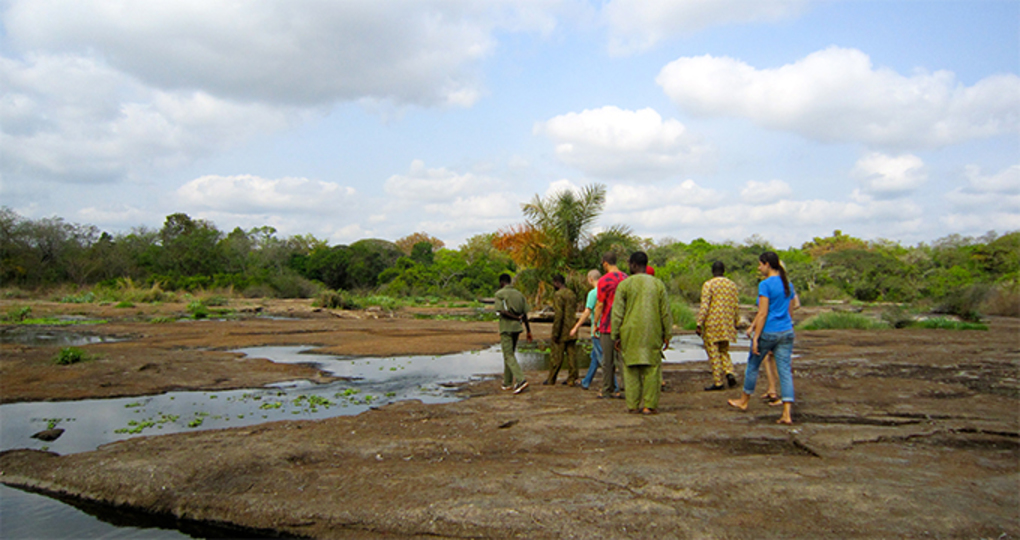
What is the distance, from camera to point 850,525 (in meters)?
3.81

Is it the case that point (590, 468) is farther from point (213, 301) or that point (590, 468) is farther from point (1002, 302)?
point (213, 301)

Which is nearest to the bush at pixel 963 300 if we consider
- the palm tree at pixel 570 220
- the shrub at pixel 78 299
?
the palm tree at pixel 570 220

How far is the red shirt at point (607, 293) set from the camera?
7.95 metres

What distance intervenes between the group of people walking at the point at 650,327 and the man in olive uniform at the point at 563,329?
17 millimetres

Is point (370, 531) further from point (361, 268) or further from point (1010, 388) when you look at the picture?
point (361, 268)

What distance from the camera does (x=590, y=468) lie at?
4938 millimetres

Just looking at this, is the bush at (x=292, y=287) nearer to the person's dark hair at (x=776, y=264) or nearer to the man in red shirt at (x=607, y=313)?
the man in red shirt at (x=607, y=313)

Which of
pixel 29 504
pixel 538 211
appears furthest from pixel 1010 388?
pixel 538 211

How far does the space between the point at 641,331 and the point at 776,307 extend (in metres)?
1.58

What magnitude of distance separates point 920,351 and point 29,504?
16.7 m

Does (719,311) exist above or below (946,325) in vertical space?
above

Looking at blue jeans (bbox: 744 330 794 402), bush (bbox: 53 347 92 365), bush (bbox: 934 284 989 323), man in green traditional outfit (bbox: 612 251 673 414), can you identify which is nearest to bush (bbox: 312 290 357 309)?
bush (bbox: 53 347 92 365)

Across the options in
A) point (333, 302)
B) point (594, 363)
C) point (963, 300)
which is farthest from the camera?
point (333, 302)

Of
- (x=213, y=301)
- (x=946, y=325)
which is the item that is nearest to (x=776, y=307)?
(x=946, y=325)
